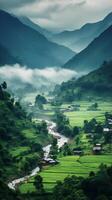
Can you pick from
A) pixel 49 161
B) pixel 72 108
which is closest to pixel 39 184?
pixel 49 161

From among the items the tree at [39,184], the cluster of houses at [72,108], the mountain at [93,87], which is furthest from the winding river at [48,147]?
the mountain at [93,87]

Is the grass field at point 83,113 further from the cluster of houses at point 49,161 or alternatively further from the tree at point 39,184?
the tree at point 39,184

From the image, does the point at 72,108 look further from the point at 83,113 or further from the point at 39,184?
the point at 39,184

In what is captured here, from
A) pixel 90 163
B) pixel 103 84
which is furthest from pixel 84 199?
pixel 103 84

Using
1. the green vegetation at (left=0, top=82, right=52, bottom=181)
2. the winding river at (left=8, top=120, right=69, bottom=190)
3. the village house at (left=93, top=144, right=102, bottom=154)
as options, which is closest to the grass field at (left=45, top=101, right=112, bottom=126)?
the winding river at (left=8, top=120, right=69, bottom=190)

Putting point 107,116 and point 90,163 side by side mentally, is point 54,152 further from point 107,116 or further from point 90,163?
point 107,116
